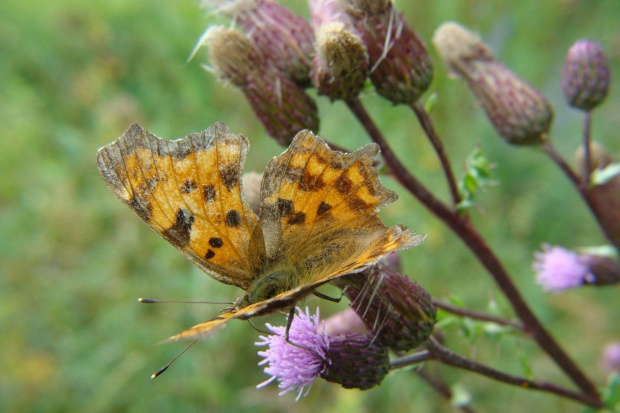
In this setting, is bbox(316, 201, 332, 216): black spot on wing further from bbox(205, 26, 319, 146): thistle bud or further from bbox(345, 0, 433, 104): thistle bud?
bbox(345, 0, 433, 104): thistle bud

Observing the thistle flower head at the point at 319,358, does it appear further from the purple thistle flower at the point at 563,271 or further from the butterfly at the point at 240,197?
the purple thistle flower at the point at 563,271

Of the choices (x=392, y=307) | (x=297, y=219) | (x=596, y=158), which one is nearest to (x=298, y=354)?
(x=392, y=307)

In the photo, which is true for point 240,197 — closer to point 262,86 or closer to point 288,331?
point 288,331

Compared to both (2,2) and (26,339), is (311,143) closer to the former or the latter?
(26,339)

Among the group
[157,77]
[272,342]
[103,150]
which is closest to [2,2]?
[157,77]

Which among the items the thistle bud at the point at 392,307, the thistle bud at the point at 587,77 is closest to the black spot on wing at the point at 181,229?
the thistle bud at the point at 392,307

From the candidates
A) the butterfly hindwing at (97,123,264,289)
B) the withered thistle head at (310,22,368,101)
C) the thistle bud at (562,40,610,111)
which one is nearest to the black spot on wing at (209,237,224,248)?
the butterfly hindwing at (97,123,264,289)

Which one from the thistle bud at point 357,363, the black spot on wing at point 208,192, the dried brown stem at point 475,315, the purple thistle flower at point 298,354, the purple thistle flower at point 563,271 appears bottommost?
the purple thistle flower at point 563,271
